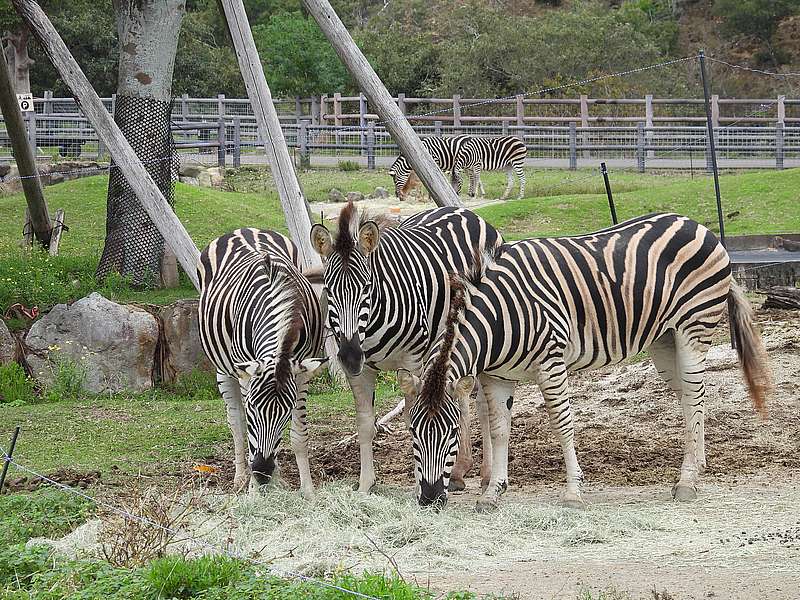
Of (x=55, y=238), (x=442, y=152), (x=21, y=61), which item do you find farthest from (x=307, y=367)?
(x=21, y=61)

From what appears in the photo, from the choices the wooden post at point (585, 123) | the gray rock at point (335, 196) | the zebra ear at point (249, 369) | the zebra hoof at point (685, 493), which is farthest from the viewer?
the wooden post at point (585, 123)

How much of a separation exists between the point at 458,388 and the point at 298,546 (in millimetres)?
1260

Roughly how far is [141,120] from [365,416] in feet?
21.1

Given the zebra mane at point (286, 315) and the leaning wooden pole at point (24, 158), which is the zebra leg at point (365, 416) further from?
the leaning wooden pole at point (24, 158)

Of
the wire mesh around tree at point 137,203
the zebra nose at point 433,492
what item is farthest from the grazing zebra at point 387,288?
the wire mesh around tree at point 137,203

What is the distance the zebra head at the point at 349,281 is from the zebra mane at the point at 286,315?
8.7 inches

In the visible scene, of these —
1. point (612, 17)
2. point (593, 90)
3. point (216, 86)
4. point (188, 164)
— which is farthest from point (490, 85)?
point (188, 164)

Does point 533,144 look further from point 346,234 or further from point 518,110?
point 346,234

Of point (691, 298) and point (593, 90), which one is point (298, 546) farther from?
point (593, 90)

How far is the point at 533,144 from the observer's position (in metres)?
26.6

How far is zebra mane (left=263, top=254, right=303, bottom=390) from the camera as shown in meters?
6.19

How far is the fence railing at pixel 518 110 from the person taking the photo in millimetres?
27094

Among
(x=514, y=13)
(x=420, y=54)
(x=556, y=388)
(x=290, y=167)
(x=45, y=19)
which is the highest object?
(x=514, y=13)

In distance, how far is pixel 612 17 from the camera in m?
39.6
